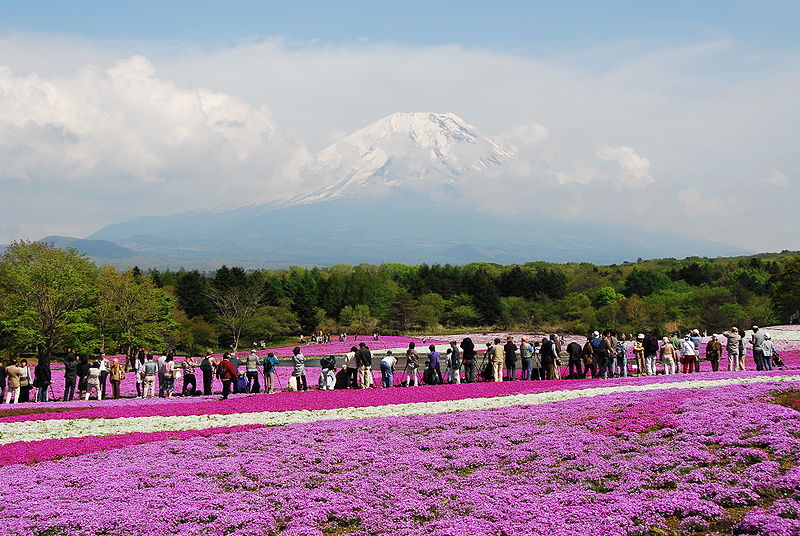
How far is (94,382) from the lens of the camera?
28781mm

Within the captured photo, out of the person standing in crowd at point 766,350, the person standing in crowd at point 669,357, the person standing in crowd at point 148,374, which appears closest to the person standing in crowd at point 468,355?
the person standing in crowd at point 669,357

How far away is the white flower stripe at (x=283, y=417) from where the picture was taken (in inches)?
811

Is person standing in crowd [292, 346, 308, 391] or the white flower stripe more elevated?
person standing in crowd [292, 346, 308, 391]

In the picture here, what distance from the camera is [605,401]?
20.4 metres

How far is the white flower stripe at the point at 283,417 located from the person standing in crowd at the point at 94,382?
6172 millimetres

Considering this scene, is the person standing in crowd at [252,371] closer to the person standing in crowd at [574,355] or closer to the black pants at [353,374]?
the black pants at [353,374]

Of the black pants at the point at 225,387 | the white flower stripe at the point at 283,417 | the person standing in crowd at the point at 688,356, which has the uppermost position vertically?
the person standing in crowd at the point at 688,356

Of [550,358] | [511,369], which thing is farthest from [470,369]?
[550,358]

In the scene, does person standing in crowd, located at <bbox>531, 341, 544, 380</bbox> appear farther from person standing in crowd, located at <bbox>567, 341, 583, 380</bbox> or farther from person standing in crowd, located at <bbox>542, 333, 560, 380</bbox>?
person standing in crowd, located at <bbox>567, 341, 583, 380</bbox>

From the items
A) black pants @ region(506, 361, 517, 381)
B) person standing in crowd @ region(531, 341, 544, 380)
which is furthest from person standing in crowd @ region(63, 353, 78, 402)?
person standing in crowd @ region(531, 341, 544, 380)

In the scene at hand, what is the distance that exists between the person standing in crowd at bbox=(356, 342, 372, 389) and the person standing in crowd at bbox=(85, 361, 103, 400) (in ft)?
37.2

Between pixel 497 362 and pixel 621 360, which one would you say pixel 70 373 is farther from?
pixel 621 360

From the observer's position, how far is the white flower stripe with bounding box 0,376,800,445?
20.6m

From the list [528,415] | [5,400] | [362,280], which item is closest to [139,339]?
[5,400]
